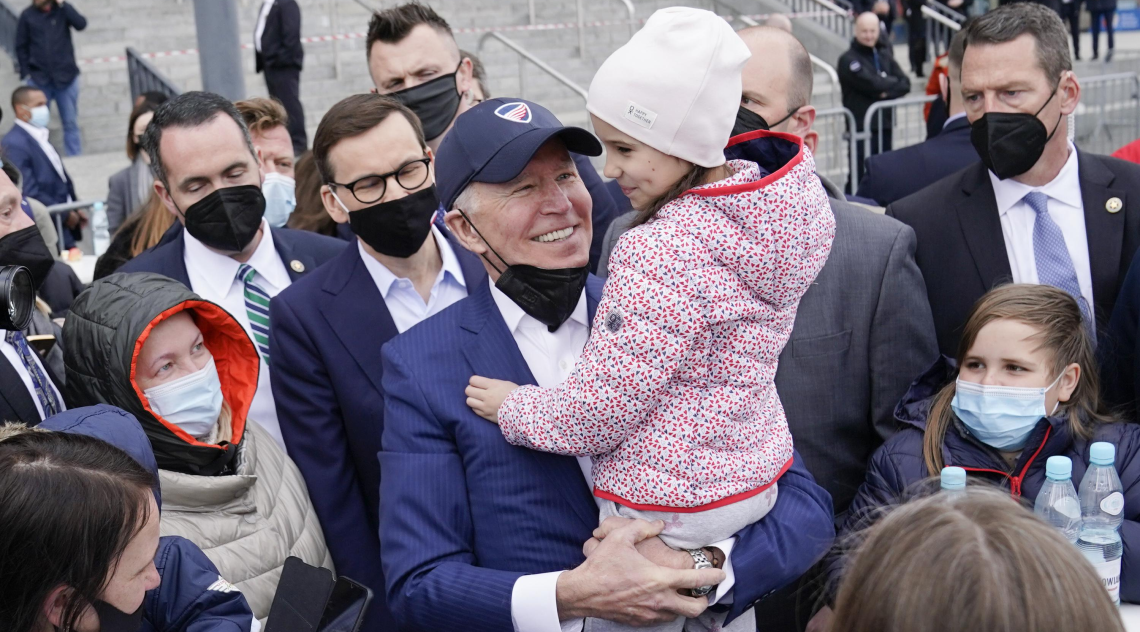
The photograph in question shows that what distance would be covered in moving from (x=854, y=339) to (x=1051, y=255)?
3.08 feet

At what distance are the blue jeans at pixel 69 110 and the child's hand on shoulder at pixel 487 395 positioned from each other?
12.4m

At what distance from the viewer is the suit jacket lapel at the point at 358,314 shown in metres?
3.02

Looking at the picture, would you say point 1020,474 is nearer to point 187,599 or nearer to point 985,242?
point 985,242

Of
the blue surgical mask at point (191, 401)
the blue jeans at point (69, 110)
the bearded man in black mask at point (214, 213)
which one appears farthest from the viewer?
the blue jeans at point (69, 110)

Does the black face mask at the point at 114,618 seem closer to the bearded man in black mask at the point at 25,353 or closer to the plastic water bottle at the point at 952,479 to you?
the bearded man in black mask at the point at 25,353

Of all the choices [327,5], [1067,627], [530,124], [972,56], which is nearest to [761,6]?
[327,5]

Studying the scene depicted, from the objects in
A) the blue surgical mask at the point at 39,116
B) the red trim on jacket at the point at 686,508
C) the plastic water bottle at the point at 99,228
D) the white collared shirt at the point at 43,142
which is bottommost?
the plastic water bottle at the point at 99,228

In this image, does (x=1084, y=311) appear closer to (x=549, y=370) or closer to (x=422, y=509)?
(x=549, y=370)

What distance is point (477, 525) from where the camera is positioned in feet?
7.39

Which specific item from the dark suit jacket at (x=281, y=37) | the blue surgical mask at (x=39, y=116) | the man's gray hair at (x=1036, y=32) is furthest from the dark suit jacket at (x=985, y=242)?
the dark suit jacket at (x=281, y=37)

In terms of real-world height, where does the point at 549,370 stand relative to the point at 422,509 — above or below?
above

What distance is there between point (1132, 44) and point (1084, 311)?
1974 cm

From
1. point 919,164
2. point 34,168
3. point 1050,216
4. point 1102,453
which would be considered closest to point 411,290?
point 1102,453

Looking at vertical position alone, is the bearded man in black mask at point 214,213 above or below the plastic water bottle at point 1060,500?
above
